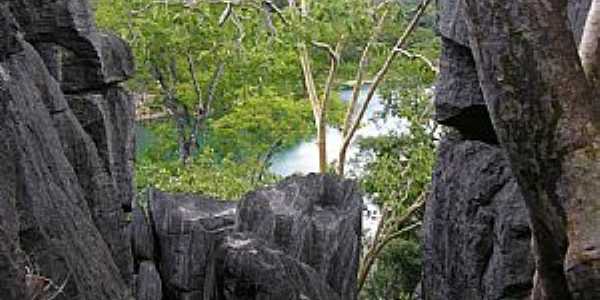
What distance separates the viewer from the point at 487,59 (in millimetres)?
3270

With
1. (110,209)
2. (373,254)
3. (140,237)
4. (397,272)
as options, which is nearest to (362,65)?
(373,254)

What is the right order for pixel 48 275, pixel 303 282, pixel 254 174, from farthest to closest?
pixel 254 174
pixel 303 282
pixel 48 275

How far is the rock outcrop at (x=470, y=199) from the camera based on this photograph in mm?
6949

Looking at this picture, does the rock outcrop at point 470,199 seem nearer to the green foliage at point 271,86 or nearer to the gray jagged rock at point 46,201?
the gray jagged rock at point 46,201

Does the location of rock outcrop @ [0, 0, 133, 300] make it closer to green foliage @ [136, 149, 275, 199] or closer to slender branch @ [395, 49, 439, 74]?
green foliage @ [136, 149, 275, 199]

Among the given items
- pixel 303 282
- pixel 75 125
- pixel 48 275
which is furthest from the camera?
pixel 303 282

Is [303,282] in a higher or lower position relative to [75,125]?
lower

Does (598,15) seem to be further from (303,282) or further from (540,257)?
(303,282)

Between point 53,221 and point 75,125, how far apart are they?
8.41ft

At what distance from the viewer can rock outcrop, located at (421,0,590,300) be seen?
6.95 metres

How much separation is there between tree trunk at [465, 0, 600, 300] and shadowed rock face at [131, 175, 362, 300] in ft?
22.3

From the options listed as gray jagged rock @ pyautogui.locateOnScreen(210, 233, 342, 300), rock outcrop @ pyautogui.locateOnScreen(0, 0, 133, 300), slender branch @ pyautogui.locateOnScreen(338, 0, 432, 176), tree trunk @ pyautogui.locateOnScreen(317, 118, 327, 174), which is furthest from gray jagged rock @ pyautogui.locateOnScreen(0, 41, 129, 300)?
tree trunk @ pyautogui.locateOnScreen(317, 118, 327, 174)

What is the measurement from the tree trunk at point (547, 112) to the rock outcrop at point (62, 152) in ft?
9.13

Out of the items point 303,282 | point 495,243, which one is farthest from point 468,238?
point 303,282
